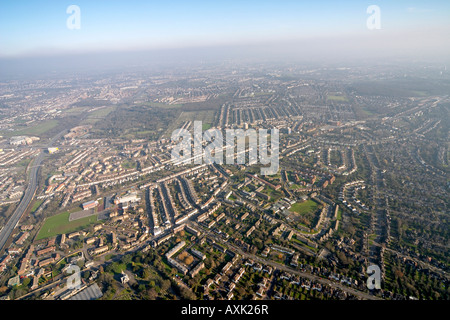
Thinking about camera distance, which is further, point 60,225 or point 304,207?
point 304,207

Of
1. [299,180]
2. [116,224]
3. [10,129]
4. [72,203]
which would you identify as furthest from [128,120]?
[299,180]

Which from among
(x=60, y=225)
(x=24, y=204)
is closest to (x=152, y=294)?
(x=60, y=225)

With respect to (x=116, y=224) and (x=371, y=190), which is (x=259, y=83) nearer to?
(x=371, y=190)

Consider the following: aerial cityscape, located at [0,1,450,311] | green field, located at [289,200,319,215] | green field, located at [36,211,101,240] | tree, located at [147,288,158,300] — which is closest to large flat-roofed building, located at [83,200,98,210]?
aerial cityscape, located at [0,1,450,311]

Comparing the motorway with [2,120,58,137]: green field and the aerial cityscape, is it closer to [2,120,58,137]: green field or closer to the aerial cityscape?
the aerial cityscape

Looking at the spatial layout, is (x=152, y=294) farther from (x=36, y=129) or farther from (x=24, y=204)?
(x=36, y=129)

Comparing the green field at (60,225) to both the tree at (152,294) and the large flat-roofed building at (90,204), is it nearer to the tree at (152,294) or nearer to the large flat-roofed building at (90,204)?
the large flat-roofed building at (90,204)

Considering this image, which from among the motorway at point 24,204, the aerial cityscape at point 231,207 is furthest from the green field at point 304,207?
the motorway at point 24,204
